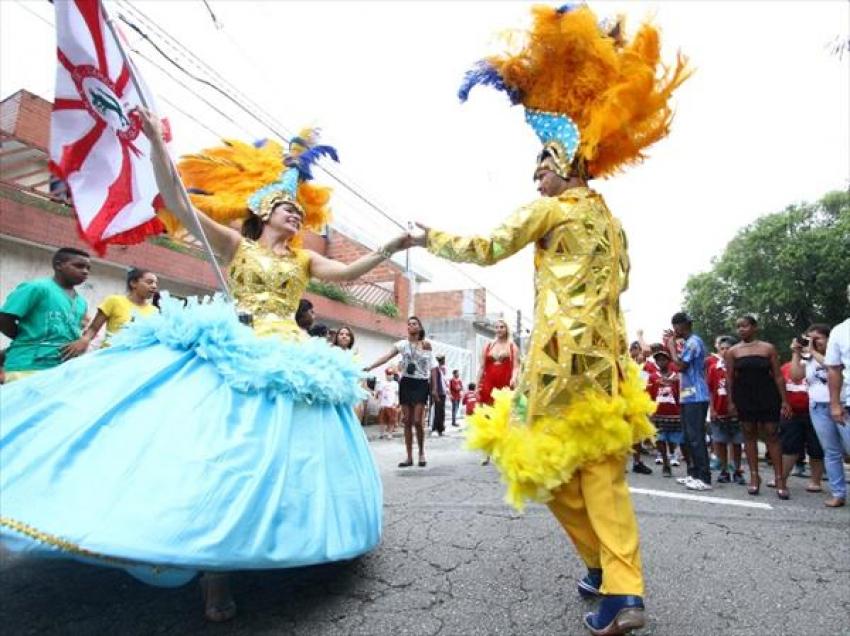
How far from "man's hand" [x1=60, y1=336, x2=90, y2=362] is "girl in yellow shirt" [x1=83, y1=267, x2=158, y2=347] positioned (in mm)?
89

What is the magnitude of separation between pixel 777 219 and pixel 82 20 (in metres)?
25.2

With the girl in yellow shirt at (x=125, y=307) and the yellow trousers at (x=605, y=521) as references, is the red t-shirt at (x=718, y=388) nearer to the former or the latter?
the yellow trousers at (x=605, y=521)

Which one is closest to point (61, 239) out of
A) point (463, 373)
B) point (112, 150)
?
point (112, 150)

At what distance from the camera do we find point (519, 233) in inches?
86.6

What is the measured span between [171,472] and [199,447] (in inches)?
5.2

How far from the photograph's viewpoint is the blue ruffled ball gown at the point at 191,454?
1685mm

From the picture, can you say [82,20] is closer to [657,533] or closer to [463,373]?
[657,533]

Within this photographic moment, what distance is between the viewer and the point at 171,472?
72.4 inches

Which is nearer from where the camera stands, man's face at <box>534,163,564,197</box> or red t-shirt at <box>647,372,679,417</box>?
man's face at <box>534,163,564,197</box>

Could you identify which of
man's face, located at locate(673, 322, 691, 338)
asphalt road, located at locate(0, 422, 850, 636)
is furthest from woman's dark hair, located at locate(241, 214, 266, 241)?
man's face, located at locate(673, 322, 691, 338)

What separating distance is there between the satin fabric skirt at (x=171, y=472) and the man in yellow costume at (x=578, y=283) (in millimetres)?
689

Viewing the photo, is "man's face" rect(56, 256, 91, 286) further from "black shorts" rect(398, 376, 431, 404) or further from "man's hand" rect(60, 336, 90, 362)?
"black shorts" rect(398, 376, 431, 404)

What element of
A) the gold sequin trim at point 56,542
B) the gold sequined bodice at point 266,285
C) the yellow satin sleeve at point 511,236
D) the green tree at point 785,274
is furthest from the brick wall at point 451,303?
the gold sequin trim at point 56,542

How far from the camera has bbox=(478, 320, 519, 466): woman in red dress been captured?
6.47 m
